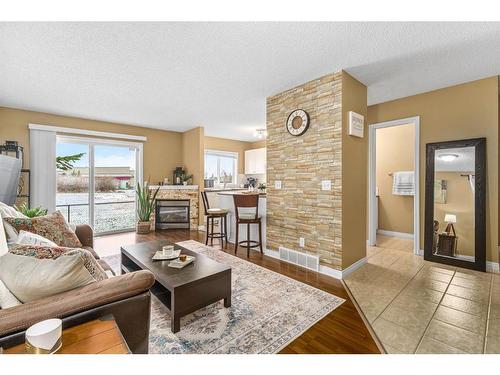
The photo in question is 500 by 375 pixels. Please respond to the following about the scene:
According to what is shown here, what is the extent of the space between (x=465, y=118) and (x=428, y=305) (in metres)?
2.65

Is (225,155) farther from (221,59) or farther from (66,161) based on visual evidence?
(221,59)

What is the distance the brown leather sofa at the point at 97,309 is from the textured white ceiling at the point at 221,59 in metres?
2.07

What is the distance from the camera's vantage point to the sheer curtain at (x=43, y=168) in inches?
171

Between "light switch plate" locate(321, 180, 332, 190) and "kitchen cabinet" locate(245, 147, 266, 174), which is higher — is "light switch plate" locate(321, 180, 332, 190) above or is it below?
below

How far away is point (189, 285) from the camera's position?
5.95 feet

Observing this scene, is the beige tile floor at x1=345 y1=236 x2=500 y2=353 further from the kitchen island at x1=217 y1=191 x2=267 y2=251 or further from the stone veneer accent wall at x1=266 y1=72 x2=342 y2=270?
the kitchen island at x1=217 y1=191 x2=267 y2=251

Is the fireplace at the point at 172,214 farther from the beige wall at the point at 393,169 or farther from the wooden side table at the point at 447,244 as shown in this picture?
the wooden side table at the point at 447,244

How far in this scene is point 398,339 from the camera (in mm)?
1719

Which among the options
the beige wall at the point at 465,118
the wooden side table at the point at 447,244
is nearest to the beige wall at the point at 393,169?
the beige wall at the point at 465,118

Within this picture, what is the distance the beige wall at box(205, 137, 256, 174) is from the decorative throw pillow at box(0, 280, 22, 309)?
5.98m

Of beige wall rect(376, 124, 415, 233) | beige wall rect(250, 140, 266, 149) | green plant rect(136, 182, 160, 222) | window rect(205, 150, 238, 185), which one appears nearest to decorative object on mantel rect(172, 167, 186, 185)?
green plant rect(136, 182, 160, 222)

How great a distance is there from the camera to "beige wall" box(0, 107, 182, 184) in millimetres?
4211

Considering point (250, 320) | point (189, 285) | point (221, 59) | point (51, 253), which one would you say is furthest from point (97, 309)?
point (221, 59)

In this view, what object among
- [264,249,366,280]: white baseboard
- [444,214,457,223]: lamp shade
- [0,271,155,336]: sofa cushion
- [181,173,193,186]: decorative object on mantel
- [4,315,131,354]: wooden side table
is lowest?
[264,249,366,280]: white baseboard
